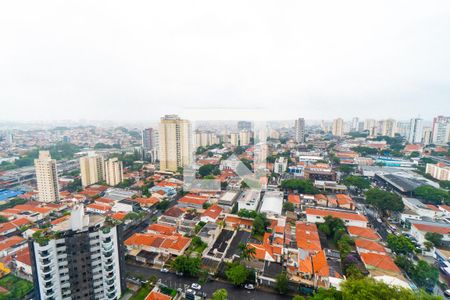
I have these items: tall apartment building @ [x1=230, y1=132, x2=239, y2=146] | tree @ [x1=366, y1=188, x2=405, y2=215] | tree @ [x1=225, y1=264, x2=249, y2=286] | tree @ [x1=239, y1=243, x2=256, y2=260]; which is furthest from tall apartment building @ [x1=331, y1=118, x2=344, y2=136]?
tree @ [x1=225, y1=264, x2=249, y2=286]

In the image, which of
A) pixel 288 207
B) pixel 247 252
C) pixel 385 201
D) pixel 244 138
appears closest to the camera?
pixel 247 252

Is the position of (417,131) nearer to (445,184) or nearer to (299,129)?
(299,129)

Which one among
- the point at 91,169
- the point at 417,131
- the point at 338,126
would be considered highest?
the point at 338,126

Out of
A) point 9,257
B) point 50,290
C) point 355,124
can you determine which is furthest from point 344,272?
point 355,124

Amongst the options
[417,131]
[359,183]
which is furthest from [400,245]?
[417,131]

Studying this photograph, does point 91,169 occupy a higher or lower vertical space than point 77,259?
lower

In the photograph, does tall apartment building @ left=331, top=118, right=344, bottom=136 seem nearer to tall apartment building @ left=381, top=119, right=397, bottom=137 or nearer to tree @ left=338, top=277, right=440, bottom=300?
tall apartment building @ left=381, top=119, right=397, bottom=137

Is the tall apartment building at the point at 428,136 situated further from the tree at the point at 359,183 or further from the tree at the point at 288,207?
the tree at the point at 288,207
